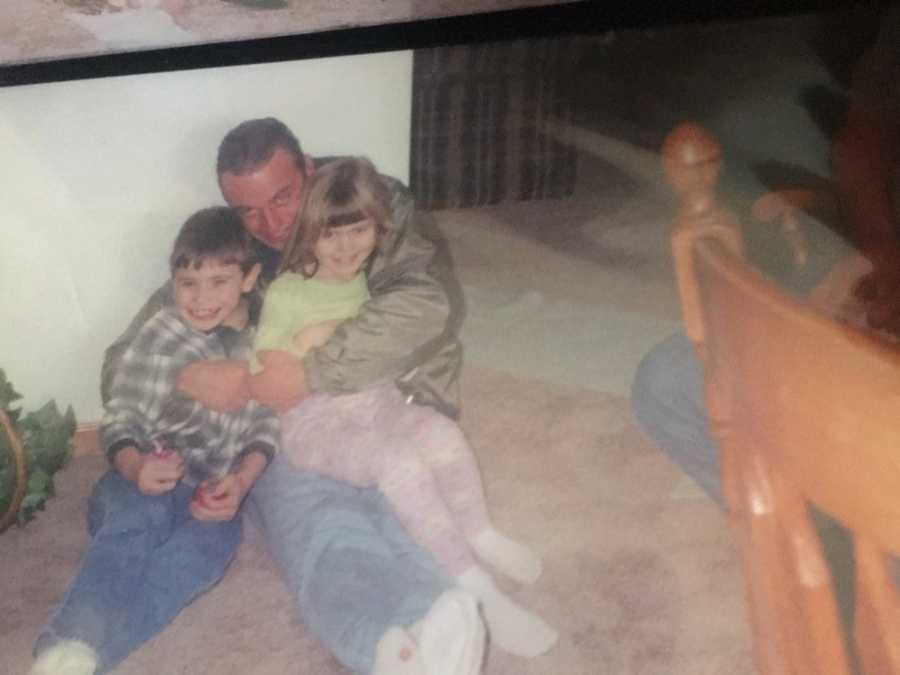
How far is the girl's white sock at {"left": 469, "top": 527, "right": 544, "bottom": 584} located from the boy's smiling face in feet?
0.94

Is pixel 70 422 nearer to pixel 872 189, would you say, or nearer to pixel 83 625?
pixel 83 625

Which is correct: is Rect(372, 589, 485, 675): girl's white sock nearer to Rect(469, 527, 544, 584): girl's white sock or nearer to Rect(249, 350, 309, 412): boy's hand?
Rect(469, 527, 544, 584): girl's white sock

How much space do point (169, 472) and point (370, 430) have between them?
0.18m

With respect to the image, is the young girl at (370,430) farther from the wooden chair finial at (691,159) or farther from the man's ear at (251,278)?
the wooden chair finial at (691,159)

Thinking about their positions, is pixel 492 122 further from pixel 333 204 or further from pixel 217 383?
pixel 217 383

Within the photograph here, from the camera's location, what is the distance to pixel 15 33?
2.85 feet

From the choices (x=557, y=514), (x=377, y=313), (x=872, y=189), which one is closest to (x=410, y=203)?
(x=377, y=313)

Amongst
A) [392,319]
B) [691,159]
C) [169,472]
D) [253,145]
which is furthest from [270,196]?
[691,159]

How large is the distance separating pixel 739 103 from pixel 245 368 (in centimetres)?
50

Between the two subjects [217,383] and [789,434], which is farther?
[217,383]

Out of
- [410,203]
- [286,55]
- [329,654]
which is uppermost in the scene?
[286,55]

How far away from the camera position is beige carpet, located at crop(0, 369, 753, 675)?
917mm

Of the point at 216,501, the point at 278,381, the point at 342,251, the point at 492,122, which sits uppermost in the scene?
the point at 492,122

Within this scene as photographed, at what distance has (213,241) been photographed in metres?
0.91
